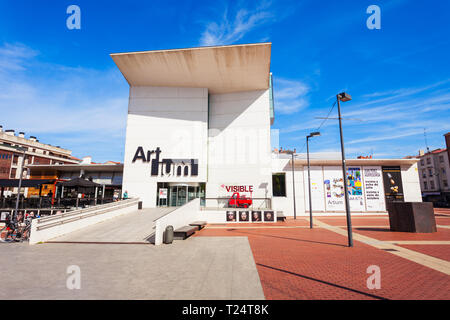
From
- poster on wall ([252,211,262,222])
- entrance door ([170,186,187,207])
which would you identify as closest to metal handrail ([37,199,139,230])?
entrance door ([170,186,187,207])

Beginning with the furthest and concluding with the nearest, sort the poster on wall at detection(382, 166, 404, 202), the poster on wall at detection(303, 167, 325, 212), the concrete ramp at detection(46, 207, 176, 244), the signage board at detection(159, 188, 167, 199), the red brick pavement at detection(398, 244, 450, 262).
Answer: the poster on wall at detection(382, 166, 404, 202), the poster on wall at detection(303, 167, 325, 212), the signage board at detection(159, 188, 167, 199), the concrete ramp at detection(46, 207, 176, 244), the red brick pavement at detection(398, 244, 450, 262)

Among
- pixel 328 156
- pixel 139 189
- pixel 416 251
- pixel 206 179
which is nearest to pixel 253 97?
pixel 206 179

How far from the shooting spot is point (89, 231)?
1203cm

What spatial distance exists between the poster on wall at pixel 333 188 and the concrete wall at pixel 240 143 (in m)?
7.94

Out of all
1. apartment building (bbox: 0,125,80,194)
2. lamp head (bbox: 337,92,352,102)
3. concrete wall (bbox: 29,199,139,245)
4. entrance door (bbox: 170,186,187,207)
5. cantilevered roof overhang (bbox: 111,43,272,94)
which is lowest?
concrete wall (bbox: 29,199,139,245)

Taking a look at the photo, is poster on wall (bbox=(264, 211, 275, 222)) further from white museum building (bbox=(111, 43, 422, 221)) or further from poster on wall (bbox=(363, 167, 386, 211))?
poster on wall (bbox=(363, 167, 386, 211))

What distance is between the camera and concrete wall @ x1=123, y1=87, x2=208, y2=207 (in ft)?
76.5

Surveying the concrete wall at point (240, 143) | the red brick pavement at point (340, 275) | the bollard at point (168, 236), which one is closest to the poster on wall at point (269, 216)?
the concrete wall at point (240, 143)

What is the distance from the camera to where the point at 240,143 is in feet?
81.9

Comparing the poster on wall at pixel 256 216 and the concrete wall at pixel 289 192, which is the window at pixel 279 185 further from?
the poster on wall at pixel 256 216

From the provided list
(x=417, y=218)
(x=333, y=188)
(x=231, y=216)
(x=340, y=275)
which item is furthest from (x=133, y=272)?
(x=333, y=188)

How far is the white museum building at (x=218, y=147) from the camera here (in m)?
22.6

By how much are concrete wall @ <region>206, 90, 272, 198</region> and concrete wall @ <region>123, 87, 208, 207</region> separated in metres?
1.89

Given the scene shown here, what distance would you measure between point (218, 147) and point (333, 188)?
15493 mm
